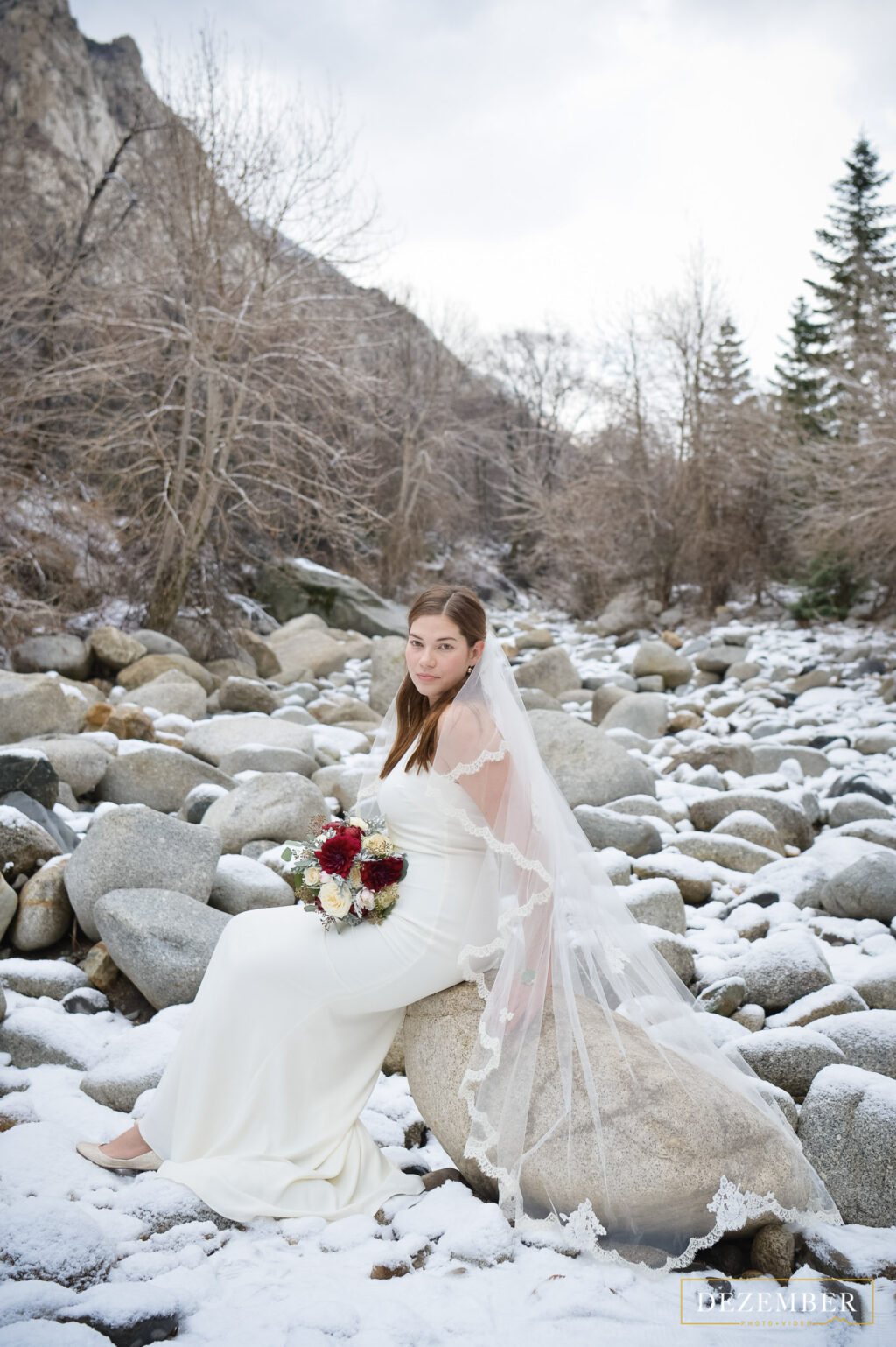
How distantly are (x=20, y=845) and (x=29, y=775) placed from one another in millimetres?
708

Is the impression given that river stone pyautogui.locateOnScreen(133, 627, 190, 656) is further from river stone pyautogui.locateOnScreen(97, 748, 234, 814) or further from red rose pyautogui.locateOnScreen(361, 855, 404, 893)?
red rose pyautogui.locateOnScreen(361, 855, 404, 893)

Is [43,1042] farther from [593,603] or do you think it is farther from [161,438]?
[593,603]

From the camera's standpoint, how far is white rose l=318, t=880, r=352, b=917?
2.99 metres

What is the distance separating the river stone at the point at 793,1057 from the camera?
3631 mm

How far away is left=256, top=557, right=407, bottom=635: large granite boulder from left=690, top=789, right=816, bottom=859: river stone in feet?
32.8

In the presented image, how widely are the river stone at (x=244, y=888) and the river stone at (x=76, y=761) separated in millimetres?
1664

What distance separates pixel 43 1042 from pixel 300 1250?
171cm

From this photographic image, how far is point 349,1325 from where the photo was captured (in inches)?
93.0

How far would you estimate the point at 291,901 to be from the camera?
5.25 metres

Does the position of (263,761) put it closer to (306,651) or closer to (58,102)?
(306,651)

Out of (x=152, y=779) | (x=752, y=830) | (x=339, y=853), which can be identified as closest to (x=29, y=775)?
(x=152, y=779)

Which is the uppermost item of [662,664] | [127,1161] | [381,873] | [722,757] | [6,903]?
[662,664]

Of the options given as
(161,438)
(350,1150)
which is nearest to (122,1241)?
(350,1150)

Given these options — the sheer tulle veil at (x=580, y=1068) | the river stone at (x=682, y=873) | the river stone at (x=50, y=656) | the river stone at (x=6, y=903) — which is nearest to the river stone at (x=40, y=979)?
the river stone at (x=6, y=903)
